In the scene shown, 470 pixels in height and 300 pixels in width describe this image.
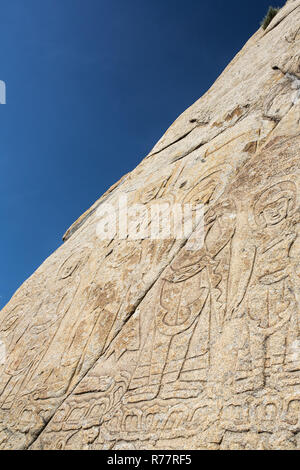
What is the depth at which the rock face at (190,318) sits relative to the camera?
273cm

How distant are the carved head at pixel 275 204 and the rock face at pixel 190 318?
1 cm

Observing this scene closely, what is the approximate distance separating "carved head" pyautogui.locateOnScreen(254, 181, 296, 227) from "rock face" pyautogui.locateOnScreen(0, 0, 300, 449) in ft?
0.04

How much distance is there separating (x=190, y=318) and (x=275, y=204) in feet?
4.62

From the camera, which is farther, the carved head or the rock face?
the carved head

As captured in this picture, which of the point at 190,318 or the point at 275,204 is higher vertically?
the point at 275,204

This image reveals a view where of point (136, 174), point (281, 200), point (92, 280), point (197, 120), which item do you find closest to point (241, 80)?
point (197, 120)

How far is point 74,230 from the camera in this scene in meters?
8.19

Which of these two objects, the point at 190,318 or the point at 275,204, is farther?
the point at 275,204

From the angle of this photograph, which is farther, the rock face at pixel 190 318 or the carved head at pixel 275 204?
the carved head at pixel 275 204

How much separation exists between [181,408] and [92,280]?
2.60 meters

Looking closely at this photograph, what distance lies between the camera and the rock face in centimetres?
273

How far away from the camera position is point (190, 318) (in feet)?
11.6

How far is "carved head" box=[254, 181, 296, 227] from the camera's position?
3.57 m

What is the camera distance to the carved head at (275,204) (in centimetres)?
357
